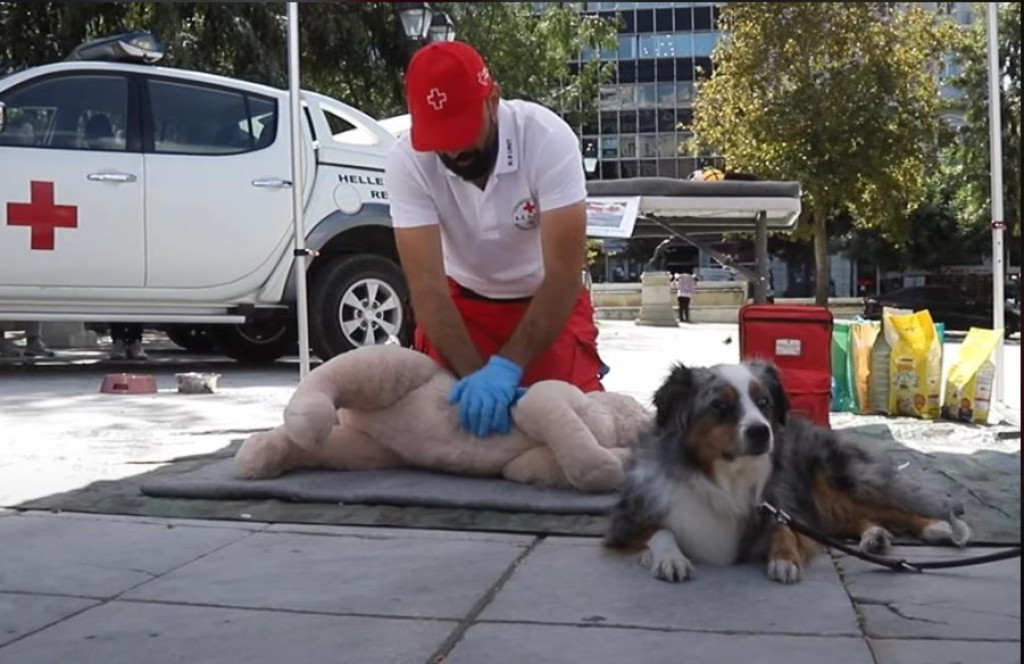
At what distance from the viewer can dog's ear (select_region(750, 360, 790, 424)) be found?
363 centimetres

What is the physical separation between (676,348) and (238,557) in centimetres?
1223

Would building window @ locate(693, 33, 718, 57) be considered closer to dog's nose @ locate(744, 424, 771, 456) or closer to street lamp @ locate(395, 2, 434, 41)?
street lamp @ locate(395, 2, 434, 41)

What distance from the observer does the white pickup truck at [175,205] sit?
8266mm

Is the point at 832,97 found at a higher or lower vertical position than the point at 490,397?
higher

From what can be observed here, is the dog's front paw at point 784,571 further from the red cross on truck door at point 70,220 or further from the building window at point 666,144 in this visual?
the building window at point 666,144

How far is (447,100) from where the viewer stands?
4.31 m

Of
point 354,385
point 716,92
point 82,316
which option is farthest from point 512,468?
point 716,92

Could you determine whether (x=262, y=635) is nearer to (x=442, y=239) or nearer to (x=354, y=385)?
(x=354, y=385)

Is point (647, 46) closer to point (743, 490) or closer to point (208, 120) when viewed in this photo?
point (208, 120)

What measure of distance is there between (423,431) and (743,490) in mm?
1581

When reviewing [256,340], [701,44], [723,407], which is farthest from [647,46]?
[723,407]

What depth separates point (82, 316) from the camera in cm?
848

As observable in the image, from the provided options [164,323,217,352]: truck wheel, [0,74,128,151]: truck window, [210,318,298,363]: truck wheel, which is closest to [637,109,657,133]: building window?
[164,323,217,352]: truck wheel

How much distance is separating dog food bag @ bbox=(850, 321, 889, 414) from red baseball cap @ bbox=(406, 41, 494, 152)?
3473mm
